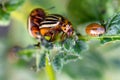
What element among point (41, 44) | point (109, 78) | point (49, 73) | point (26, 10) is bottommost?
point (109, 78)

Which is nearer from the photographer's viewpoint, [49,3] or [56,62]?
[56,62]

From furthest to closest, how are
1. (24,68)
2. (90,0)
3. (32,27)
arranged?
(24,68), (90,0), (32,27)

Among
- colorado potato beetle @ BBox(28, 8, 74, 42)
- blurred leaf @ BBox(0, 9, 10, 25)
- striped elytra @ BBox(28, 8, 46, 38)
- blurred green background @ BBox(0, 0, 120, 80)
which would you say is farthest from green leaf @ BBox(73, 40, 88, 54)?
blurred leaf @ BBox(0, 9, 10, 25)

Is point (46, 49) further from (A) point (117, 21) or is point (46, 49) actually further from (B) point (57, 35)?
(A) point (117, 21)

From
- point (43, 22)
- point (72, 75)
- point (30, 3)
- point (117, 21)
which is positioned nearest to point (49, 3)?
point (30, 3)

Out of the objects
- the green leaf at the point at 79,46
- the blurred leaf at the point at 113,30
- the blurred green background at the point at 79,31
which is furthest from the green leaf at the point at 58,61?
the blurred green background at the point at 79,31

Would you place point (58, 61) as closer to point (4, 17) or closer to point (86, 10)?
point (4, 17)

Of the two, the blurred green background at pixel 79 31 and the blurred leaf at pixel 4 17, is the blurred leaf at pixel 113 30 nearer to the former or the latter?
the blurred green background at pixel 79 31
